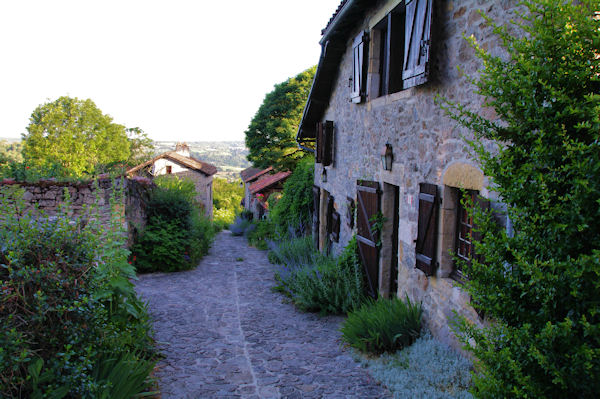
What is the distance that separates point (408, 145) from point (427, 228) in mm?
1237

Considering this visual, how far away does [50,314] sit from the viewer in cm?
312

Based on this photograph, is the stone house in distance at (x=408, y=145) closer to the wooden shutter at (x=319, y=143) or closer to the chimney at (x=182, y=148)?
the wooden shutter at (x=319, y=143)

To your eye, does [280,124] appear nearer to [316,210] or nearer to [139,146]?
[316,210]

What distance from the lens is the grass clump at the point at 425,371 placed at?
12.5 feet

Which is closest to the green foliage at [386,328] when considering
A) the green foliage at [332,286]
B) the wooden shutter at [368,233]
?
the green foliage at [332,286]

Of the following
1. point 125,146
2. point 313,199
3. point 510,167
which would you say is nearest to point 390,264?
point 510,167

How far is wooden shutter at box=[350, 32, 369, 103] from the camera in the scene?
7121 millimetres

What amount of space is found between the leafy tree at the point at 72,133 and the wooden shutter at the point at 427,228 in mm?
31858

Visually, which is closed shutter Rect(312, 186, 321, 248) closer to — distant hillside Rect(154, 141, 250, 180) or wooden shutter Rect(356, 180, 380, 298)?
wooden shutter Rect(356, 180, 380, 298)

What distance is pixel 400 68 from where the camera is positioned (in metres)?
6.52

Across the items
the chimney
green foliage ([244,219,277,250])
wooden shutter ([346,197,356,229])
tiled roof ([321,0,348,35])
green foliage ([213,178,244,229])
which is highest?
tiled roof ([321,0,348,35])

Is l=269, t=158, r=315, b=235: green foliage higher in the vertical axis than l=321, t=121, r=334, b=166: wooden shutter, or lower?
lower

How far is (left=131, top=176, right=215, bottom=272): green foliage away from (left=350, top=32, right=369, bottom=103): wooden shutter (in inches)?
231

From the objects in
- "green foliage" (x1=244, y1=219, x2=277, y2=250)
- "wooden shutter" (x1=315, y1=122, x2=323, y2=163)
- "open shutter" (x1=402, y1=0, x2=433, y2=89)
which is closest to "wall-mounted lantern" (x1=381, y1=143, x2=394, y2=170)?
"open shutter" (x1=402, y1=0, x2=433, y2=89)
